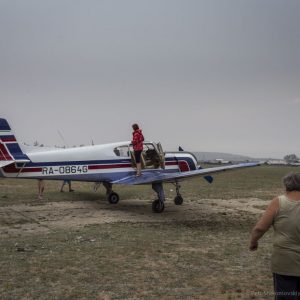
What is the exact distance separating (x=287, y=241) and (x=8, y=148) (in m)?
11.3

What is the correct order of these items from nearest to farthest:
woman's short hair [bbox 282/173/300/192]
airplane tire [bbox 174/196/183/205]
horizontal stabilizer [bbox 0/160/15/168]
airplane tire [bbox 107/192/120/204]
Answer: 1. woman's short hair [bbox 282/173/300/192]
2. horizontal stabilizer [bbox 0/160/15/168]
3. airplane tire [bbox 174/196/183/205]
4. airplane tire [bbox 107/192/120/204]

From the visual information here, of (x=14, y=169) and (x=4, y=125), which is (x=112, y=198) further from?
(x=4, y=125)

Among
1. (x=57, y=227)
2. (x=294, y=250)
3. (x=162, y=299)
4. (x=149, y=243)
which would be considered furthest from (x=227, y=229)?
(x=294, y=250)

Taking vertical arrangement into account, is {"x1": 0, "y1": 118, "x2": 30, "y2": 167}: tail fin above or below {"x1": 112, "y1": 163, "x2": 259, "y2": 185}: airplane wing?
above

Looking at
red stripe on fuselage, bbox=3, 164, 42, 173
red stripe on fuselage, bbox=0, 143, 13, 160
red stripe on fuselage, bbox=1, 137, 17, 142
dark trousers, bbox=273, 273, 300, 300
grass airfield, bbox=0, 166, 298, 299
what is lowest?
grass airfield, bbox=0, 166, 298, 299

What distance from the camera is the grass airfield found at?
5500 millimetres

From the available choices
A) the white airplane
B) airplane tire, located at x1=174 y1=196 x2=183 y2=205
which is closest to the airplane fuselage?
the white airplane

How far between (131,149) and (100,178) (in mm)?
1492

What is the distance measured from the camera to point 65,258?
6973 millimetres

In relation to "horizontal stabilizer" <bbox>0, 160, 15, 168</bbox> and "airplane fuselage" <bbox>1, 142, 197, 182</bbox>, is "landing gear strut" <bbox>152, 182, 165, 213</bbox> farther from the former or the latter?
"horizontal stabilizer" <bbox>0, 160, 15, 168</bbox>

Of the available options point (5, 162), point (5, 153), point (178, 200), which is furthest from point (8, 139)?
point (178, 200)

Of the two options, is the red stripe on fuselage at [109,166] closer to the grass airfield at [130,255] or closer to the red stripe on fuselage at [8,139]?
the grass airfield at [130,255]

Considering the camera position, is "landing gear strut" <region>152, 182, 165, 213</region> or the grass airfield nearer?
the grass airfield

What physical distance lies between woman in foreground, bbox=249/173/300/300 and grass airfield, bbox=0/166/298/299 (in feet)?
4.69
